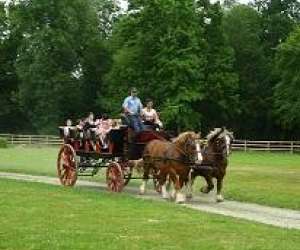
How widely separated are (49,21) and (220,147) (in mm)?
57886

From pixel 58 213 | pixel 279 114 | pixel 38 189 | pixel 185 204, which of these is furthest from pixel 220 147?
pixel 279 114

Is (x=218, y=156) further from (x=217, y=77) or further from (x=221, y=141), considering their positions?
(x=217, y=77)

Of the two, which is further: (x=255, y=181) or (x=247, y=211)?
(x=255, y=181)

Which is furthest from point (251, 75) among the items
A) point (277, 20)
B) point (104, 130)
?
point (104, 130)

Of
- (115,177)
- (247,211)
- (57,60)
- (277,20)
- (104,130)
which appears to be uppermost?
(277,20)

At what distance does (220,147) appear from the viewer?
20.2 metres

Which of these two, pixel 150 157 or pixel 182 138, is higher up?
pixel 182 138

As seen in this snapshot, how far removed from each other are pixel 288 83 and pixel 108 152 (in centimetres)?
4691

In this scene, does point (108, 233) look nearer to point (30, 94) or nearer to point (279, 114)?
point (279, 114)

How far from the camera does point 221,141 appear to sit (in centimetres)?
2020

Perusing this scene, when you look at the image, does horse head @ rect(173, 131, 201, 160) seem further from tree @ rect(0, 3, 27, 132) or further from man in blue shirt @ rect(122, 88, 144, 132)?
tree @ rect(0, 3, 27, 132)

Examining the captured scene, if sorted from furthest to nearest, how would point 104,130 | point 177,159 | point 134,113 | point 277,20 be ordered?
point 277,20 → point 104,130 → point 134,113 → point 177,159

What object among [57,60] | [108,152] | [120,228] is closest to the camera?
[120,228]

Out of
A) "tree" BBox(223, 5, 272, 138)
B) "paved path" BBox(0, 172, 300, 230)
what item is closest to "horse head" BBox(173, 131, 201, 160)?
"paved path" BBox(0, 172, 300, 230)
